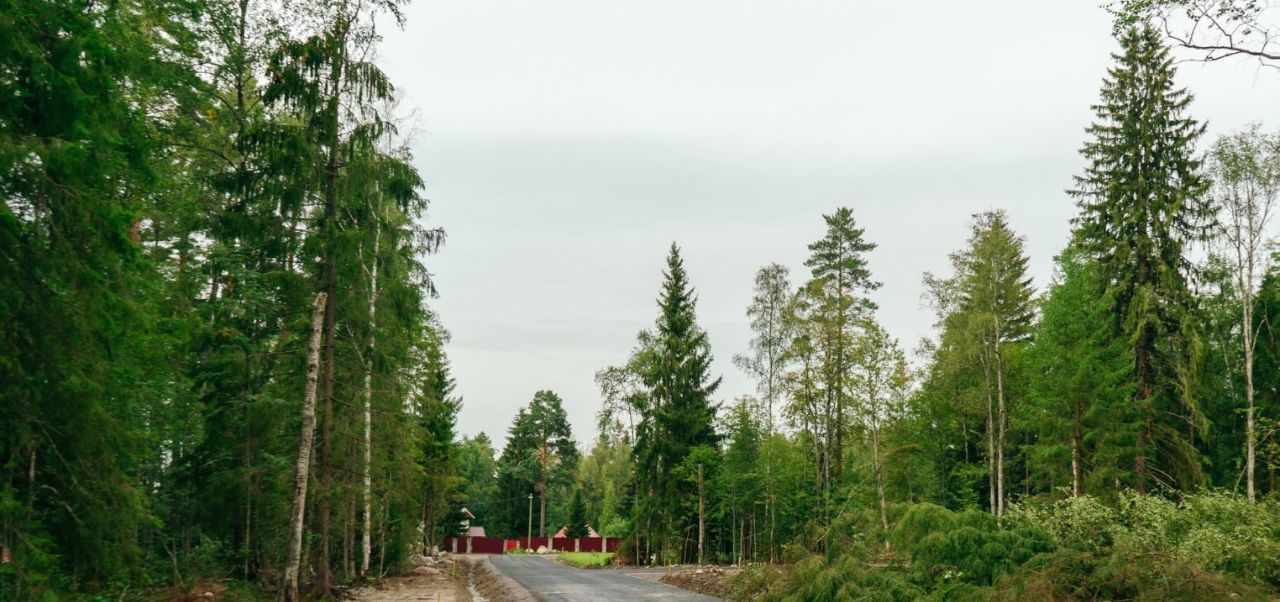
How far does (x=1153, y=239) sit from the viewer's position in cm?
2414

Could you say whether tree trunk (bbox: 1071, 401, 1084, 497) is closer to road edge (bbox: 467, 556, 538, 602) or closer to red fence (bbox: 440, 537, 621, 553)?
road edge (bbox: 467, 556, 538, 602)

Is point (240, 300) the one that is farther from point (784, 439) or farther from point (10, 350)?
point (784, 439)

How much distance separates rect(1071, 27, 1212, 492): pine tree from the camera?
23.6 metres

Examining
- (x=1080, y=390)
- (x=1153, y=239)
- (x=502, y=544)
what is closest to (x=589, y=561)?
(x=1080, y=390)

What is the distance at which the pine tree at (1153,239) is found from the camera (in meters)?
23.6

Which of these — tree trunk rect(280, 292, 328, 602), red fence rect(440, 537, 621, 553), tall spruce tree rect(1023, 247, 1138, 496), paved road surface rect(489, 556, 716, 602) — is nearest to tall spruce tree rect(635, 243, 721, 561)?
paved road surface rect(489, 556, 716, 602)

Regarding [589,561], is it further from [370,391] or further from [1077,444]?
[370,391]

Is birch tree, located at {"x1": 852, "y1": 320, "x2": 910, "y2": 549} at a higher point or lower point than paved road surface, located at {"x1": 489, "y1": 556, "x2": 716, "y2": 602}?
higher

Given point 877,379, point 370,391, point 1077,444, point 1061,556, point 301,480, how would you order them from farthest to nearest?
point 877,379
point 1077,444
point 370,391
point 301,480
point 1061,556

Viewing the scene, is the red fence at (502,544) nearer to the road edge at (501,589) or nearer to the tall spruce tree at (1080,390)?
the road edge at (501,589)

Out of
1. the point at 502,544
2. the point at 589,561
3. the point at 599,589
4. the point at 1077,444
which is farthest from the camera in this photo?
the point at 502,544

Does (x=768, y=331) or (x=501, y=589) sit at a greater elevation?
(x=768, y=331)

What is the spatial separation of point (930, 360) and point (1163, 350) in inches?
531

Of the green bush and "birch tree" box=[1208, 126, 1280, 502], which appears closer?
the green bush
